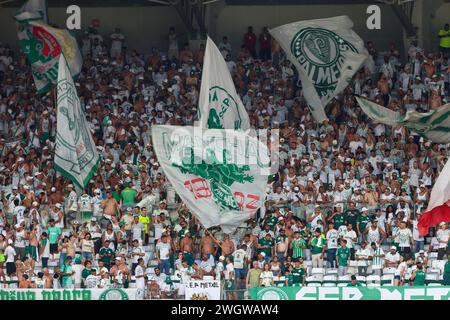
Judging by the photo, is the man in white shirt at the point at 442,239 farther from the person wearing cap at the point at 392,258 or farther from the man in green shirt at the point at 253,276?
the man in green shirt at the point at 253,276

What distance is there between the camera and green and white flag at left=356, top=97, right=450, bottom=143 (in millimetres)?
23188

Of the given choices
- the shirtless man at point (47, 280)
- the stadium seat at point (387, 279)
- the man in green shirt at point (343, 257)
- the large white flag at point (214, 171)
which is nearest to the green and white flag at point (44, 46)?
the large white flag at point (214, 171)

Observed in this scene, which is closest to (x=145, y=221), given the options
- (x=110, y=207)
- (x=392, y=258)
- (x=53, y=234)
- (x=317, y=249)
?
(x=110, y=207)

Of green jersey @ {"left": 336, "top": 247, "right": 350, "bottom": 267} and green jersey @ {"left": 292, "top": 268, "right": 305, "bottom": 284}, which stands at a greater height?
green jersey @ {"left": 336, "top": 247, "right": 350, "bottom": 267}

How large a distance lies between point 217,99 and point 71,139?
3.21 m

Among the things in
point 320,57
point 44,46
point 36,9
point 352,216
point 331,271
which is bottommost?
point 331,271

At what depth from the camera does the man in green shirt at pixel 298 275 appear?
74.6 ft

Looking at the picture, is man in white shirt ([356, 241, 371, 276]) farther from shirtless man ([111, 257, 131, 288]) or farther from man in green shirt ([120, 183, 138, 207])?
man in green shirt ([120, 183, 138, 207])

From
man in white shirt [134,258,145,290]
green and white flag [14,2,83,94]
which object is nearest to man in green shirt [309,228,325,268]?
man in white shirt [134,258,145,290]

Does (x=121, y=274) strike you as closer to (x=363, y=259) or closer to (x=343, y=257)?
(x=343, y=257)

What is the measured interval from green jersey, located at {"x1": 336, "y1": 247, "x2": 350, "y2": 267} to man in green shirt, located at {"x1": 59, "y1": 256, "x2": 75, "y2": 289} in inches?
Answer: 208

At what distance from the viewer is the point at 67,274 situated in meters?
23.4

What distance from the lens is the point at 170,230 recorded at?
2467cm
